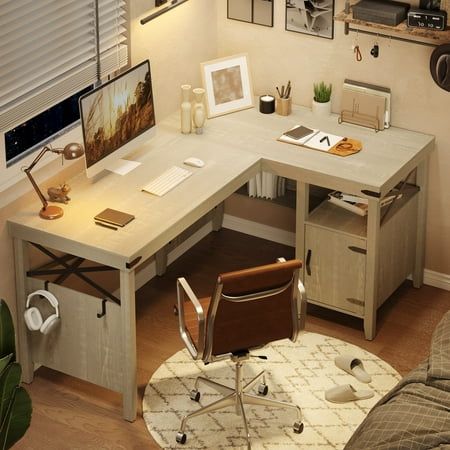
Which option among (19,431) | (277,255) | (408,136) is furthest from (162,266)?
(19,431)

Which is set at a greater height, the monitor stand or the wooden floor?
the monitor stand

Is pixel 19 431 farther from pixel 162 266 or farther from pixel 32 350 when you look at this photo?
pixel 162 266

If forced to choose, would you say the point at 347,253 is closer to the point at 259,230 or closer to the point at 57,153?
the point at 259,230

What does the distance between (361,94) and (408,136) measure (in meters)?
0.33

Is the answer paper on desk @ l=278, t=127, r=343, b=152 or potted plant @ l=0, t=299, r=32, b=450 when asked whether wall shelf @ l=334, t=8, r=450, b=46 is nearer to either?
paper on desk @ l=278, t=127, r=343, b=152

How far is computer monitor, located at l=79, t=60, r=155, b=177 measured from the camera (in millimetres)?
4891

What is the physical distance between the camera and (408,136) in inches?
222

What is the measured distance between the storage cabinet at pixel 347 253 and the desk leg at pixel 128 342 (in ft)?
3.83

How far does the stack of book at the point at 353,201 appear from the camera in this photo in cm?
547

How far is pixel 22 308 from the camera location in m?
5.01

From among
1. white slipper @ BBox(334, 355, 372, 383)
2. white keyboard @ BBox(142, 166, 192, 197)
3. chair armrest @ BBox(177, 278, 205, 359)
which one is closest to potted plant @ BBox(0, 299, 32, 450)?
chair armrest @ BBox(177, 278, 205, 359)

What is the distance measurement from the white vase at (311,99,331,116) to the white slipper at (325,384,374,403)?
1.59 meters

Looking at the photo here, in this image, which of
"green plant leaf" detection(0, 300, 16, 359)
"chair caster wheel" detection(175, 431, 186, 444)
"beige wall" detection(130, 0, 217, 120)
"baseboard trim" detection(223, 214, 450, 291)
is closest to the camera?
"green plant leaf" detection(0, 300, 16, 359)

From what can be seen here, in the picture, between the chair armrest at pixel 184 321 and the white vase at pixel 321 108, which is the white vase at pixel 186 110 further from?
the chair armrest at pixel 184 321
